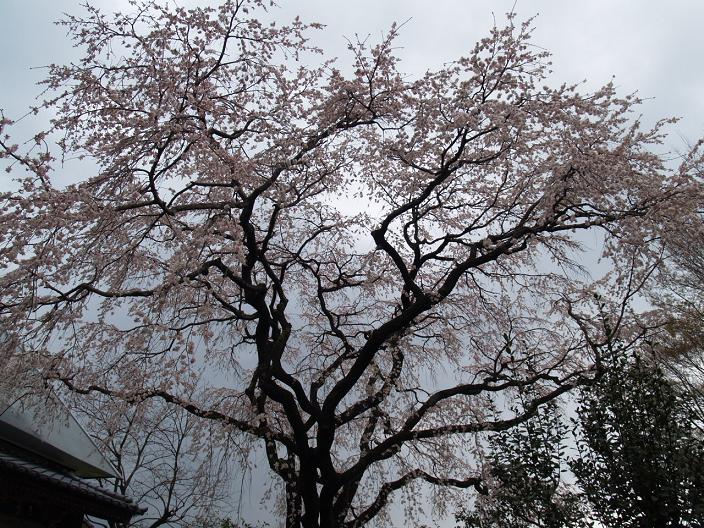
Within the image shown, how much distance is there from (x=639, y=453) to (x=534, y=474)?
41.6 inches

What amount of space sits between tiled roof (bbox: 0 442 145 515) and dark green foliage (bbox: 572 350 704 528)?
14.9 feet

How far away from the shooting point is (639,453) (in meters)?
4.32

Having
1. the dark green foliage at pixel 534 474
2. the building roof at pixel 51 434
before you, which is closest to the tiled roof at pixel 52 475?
the building roof at pixel 51 434

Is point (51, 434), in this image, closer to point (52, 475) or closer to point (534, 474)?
point (52, 475)

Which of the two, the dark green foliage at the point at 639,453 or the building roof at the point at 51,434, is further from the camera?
the building roof at the point at 51,434

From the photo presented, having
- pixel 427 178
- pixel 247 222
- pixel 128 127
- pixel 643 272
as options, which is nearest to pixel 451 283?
pixel 427 178

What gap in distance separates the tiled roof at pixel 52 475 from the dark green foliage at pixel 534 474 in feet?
12.8

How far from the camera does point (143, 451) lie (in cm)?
1738

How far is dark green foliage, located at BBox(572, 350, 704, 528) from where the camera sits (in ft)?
13.4

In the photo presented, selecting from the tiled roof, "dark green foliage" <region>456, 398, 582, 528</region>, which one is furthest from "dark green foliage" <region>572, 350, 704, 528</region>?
the tiled roof

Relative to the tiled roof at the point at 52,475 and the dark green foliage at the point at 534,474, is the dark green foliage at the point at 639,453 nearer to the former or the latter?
the dark green foliage at the point at 534,474

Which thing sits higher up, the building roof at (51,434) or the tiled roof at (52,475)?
the building roof at (51,434)

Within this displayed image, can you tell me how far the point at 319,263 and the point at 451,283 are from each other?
3467mm

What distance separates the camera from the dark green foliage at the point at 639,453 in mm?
4086
